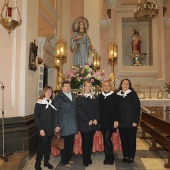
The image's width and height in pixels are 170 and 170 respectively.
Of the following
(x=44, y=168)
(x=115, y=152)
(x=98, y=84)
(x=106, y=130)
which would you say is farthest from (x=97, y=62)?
(x=44, y=168)

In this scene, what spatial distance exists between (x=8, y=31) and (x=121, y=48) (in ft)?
20.9

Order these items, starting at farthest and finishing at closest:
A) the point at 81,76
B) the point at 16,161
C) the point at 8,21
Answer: the point at 81,76 → the point at 8,21 → the point at 16,161

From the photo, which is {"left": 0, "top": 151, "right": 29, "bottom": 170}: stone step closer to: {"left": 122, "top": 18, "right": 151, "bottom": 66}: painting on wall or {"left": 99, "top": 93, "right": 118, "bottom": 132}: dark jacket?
{"left": 99, "top": 93, "right": 118, "bottom": 132}: dark jacket

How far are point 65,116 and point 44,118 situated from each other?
1.21 ft

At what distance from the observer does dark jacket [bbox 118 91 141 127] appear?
417 centimetres

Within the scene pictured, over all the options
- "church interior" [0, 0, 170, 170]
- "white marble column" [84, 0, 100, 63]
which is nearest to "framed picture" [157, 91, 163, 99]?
"church interior" [0, 0, 170, 170]

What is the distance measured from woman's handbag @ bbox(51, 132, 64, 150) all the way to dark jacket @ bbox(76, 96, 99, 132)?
39 centimetres

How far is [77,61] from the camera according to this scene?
7219 mm

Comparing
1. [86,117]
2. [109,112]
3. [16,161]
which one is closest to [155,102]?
[109,112]

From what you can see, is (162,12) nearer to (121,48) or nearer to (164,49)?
(164,49)

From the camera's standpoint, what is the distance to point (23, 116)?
4.73 metres

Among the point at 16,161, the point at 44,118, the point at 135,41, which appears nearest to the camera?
the point at 44,118

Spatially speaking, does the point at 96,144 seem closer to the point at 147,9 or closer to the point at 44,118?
the point at 44,118

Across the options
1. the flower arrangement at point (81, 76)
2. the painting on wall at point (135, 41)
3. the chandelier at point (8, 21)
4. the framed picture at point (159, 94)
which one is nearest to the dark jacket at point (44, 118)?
the chandelier at point (8, 21)
